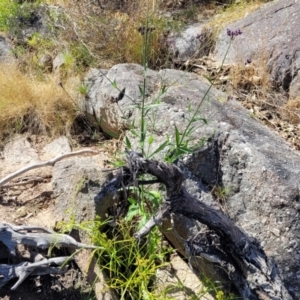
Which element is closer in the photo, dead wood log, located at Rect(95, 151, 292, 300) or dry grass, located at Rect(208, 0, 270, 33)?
dead wood log, located at Rect(95, 151, 292, 300)

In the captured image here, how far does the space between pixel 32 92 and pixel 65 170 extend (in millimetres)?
1439

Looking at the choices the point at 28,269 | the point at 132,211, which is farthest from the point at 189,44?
Result: the point at 28,269

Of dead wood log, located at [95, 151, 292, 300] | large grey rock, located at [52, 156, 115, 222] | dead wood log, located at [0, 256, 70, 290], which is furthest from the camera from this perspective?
large grey rock, located at [52, 156, 115, 222]

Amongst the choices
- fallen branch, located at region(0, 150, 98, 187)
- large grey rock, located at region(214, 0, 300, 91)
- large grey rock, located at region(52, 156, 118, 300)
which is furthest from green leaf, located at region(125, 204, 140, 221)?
large grey rock, located at region(214, 0, 300, 91)

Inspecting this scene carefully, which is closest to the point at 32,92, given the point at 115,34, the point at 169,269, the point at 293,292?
the point at 115,34

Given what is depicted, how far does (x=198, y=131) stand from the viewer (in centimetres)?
283

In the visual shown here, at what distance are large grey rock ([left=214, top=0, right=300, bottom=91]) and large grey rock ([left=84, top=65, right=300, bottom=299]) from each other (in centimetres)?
123

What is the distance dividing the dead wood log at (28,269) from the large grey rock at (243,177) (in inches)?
24.7

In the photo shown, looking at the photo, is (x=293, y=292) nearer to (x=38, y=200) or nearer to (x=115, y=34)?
(x=38, y=200)

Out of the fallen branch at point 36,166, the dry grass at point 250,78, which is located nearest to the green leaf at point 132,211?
the fallen branch at point 36,166

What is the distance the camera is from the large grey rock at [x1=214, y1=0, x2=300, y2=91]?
4148mm

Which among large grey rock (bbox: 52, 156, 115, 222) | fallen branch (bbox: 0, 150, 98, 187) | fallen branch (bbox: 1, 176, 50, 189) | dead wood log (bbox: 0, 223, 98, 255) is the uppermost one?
large grey rock (bbox: 52, 156, 115, 222)

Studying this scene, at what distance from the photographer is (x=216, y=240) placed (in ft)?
7.70

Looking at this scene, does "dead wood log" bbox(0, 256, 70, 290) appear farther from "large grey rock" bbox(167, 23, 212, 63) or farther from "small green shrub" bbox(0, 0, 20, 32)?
"small green shrub" bbox(0, 0, 20, 32)
